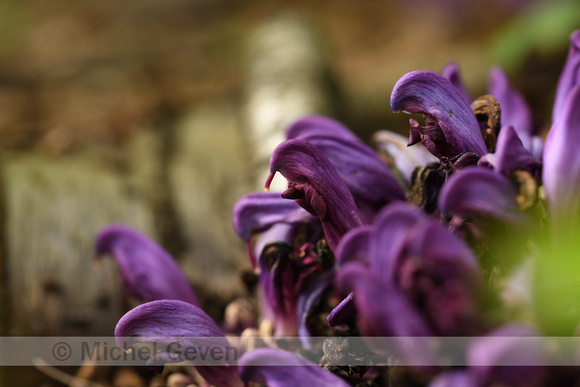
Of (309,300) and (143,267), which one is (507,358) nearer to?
(309,300)

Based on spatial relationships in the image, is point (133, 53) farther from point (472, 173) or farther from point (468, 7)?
point (472, 173)

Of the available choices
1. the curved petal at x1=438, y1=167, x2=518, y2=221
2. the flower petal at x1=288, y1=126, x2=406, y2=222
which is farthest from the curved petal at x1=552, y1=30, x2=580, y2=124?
the curved petal at x1=438, y1=167, x2=518, y2=221

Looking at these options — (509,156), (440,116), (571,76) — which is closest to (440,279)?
(509,156)

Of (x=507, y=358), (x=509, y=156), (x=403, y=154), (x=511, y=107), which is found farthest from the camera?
(x=511, y=107)

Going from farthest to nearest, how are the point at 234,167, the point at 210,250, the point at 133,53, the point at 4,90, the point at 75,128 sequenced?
the point at 133,53 < the point at 4,90 < the point at 75,128 < the point at 234,167 < the point at 210,250

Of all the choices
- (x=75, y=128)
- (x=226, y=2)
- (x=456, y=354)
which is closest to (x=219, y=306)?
(x=456, y=354)

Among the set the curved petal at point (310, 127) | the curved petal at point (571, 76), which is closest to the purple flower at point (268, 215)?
the curved petal at point (310, 127)
